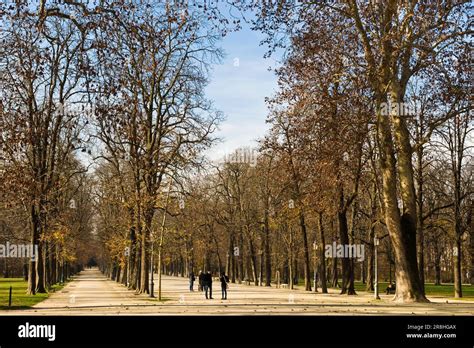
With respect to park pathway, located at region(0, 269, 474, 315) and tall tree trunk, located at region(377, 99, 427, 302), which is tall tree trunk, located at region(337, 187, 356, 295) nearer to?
park pathway, located at region(0, 269, 474, 315)

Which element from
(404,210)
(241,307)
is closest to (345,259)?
(404,210)

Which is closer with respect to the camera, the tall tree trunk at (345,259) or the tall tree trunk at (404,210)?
the tall tree trunk at (404,210)

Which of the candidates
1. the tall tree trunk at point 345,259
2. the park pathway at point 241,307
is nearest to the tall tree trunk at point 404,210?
the park pathway at point 241,307

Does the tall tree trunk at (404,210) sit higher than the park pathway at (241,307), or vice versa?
the tall tree trunk at (404,210)

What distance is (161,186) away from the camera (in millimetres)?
38844

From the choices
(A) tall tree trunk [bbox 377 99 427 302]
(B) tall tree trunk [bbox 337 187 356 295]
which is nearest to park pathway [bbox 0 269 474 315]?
(A) tall tree trunk [bbox 377 99 427 302]

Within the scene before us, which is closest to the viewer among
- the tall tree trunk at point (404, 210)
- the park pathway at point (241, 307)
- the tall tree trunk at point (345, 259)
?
the park pathway at point (241, 307)

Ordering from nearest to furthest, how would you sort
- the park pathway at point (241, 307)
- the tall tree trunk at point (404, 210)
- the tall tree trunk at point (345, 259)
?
the park pathway at point (241, 307)
the tall tree trunk at point (404, 210)
the tall tree trunk at point (345, 259)

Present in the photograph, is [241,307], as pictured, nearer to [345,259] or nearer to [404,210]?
[404,210]

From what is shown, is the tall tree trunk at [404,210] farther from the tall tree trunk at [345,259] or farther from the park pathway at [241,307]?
the tall tree trunk at [345,259]

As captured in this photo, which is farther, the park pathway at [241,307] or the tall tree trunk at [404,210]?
the tall tree trunk at [404,210]
